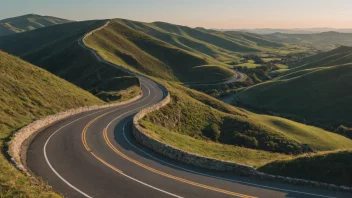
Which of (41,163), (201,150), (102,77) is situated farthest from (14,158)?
(102,77)

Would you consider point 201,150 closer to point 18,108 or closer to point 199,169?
point 199,169

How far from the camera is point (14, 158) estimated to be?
20.8m

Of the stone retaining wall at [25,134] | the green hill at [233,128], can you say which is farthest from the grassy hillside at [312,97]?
the stone retaining wall at [25,134]

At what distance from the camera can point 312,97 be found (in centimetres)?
10331

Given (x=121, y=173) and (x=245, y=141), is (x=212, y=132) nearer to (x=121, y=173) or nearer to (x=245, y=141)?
(x=245, y=141)

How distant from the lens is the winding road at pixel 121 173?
17922 mm

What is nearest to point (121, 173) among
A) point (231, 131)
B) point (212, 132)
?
point (212, 132)

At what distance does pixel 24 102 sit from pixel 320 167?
32484 mm

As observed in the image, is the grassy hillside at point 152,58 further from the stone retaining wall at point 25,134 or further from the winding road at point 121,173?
the winding road at point 121,173

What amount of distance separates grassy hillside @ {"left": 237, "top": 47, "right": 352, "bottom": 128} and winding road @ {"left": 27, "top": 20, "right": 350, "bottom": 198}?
7273cm

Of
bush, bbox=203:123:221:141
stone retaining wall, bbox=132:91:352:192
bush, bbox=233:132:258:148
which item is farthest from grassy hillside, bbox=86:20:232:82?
stone retaining wall, bbox=132:91:352:192

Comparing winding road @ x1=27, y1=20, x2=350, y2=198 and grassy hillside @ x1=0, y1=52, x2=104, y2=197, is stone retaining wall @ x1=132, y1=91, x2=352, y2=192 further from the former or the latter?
grassy hillside @ x1=0, y1=52, x2=104, y2=197

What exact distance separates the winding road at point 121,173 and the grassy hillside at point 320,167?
1.15m

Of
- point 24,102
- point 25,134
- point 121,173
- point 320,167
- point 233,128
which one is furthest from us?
point 233,128
